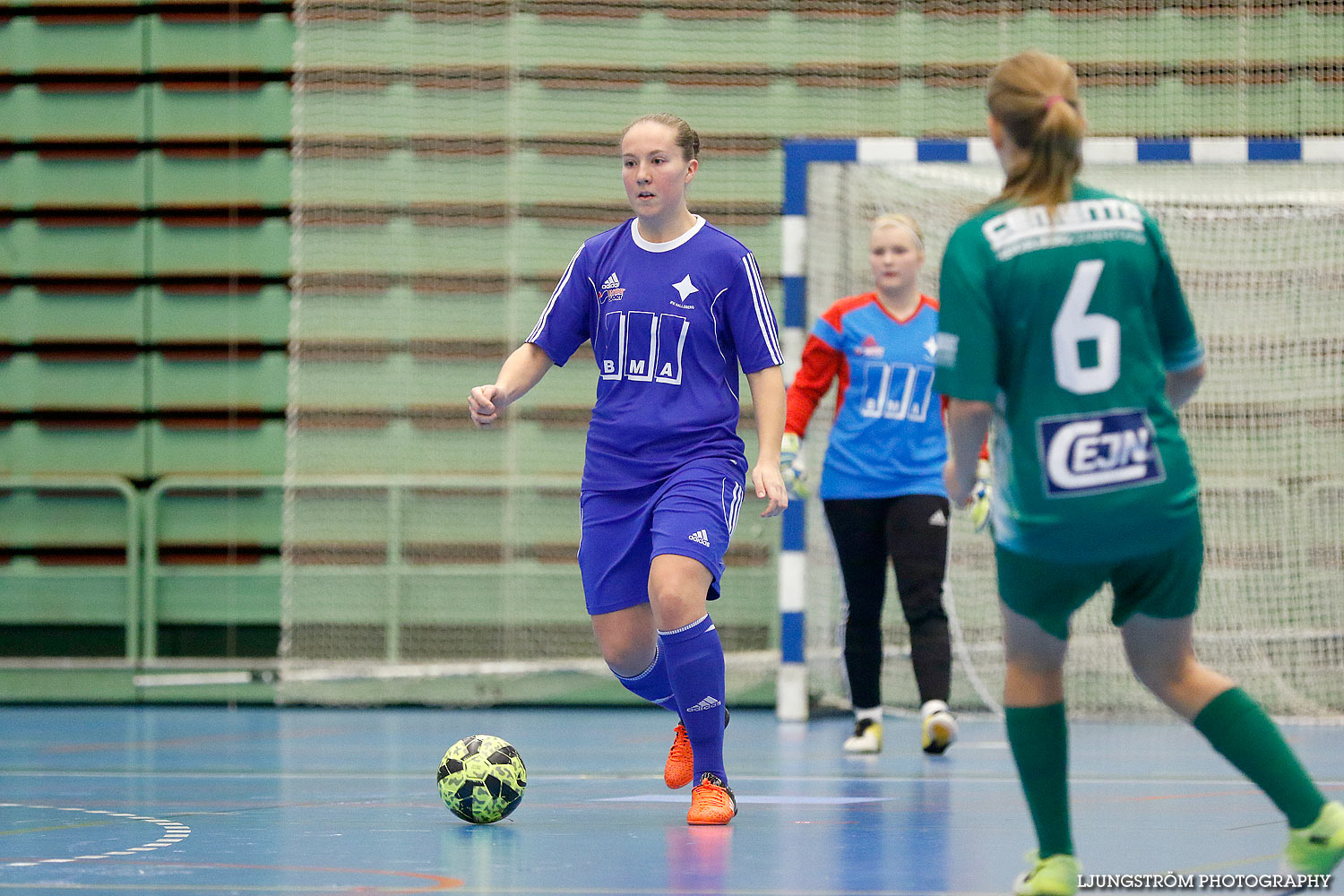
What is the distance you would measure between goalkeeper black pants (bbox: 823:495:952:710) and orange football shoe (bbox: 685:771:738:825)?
6.91 feet

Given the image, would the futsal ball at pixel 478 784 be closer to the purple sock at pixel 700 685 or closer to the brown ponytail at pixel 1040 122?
the purple sock at pixel 700 685

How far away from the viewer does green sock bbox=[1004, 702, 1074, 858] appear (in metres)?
2.89

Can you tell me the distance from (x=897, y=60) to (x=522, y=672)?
385 centimetres

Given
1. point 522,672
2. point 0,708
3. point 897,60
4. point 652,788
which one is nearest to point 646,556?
point 652,788

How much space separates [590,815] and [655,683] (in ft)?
1.47

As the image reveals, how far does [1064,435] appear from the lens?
2.80 m

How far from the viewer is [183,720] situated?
7.90 m

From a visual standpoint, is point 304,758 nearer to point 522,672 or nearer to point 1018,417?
point 522,672

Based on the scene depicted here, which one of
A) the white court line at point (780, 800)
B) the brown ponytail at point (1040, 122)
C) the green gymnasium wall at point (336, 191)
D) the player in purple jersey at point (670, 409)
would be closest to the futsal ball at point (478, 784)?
the player in purple jersey at point (670, 409)

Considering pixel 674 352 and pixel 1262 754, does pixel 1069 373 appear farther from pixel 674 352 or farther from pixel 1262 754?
pixel 674 352

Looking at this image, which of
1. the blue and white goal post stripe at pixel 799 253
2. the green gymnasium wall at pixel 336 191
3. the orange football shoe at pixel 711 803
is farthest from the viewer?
the green gymnasium wall at pixel 336 191

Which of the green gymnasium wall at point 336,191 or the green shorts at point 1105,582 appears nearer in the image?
the green shorts at point 1105,582

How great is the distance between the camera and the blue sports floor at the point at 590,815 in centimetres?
329

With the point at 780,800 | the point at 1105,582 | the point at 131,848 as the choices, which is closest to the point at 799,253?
the point at 780,800
